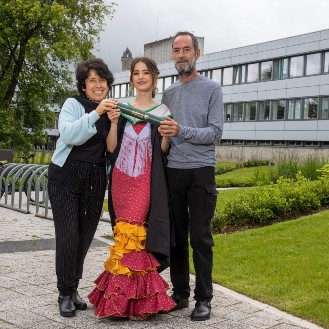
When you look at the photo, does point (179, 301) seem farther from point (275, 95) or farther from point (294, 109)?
point (275, 95)

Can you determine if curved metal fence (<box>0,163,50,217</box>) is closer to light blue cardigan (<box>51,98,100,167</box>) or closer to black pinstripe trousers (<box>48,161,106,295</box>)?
black pinstripe trousers (<box>48,161,106,295</box>)

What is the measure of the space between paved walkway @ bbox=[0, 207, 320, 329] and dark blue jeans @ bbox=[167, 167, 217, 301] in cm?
32

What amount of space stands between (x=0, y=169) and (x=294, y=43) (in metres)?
28.6

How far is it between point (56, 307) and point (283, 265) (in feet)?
9.37

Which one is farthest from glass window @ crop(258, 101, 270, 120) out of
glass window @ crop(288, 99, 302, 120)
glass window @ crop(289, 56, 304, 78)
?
glass window @ crop(289, 56, 304, 78)

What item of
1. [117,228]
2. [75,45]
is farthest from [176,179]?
[75,45]

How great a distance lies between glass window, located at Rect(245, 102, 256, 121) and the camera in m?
43.2

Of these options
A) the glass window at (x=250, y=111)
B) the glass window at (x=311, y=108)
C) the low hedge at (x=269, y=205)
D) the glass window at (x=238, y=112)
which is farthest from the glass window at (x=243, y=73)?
the low hedge at (x=269, y=205)

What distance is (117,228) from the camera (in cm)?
464

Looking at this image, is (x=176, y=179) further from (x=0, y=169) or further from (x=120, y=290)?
(x=0, y=169)

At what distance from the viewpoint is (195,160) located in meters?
4.66

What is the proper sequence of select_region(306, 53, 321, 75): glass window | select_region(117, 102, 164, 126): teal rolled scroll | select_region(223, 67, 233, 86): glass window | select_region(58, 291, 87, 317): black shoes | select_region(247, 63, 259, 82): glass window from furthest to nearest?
select_region(223, 67, 233, 86): glass window < select_region(247, 63, 259, 82): glass window < select_region(306, 53, 321, 75): glass window < select_region(58, 291, 87, 317): black shoes < select_region(117, 102, 164, 126): teal rolled scroll

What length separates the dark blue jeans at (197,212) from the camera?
4660 mm

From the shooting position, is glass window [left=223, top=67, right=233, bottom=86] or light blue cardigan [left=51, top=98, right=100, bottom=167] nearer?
light blue cardigan [left=51, top=98, right=100, bottom=167]
